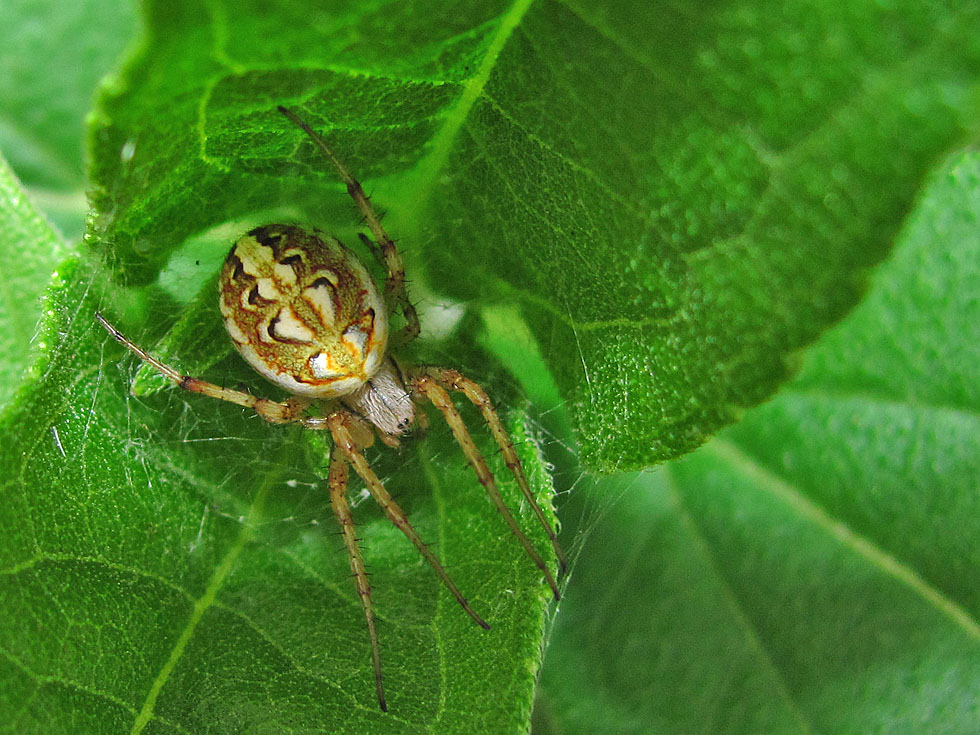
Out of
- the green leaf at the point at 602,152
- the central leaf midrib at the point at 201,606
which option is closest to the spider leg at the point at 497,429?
the green leaf at the point at 602,152

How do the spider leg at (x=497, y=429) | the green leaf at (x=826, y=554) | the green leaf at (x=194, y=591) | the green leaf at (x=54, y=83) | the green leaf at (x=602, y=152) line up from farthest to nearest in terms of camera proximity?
1. the green leaf at (x=54, y=83)
2. the green leaf at (x=826, y=554)
3. the spider leg at (x=497, y=429)
4. the green leaf at (x=194, y=591)
5. the green leaf at (x=602, y=152)

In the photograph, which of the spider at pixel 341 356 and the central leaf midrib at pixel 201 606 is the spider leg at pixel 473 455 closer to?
the spider at pixel 341 356

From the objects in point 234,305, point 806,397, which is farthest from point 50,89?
point 806,397

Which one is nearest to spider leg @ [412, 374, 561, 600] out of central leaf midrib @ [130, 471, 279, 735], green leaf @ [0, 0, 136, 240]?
central leaf midrib @ [130, 471, 279, 735]

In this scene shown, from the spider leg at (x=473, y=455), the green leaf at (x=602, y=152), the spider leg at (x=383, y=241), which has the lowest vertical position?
the spider leg at (x=473, y=455)

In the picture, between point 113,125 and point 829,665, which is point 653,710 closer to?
point 829,665

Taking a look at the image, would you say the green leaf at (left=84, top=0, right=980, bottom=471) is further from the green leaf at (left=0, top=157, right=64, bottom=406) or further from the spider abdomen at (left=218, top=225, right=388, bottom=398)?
the green leaf at (left=0, top=157, right=64, bottom=406)

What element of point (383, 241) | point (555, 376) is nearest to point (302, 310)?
point (383, 241)

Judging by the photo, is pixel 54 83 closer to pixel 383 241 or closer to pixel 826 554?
pixel 383 241

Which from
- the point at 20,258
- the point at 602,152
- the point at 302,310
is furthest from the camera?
the point at 302,310
